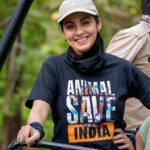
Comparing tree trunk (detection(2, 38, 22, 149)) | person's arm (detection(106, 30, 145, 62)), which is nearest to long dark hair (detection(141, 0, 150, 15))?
person's arm (detection(106, 30, 145, 62))

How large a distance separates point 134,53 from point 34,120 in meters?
0.91

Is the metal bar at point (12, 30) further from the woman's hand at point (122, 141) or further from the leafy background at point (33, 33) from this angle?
the leafy background at point (33, 33)

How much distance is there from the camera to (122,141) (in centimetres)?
331

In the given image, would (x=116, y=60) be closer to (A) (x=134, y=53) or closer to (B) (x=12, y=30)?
(A) (x=134, y=53)

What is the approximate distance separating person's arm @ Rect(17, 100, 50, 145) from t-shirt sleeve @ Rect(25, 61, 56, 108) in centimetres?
3

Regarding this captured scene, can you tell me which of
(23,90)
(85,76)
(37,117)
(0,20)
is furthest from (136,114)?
(23,90)

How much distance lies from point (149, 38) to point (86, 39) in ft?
2.18

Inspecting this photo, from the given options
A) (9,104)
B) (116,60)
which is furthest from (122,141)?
(9,104)

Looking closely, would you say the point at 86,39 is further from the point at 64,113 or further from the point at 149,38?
the point at 149,38

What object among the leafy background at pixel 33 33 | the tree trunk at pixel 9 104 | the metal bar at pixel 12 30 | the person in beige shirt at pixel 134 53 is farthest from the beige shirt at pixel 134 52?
the tree trunk at pixel 9 104

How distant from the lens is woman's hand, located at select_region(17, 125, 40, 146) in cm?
283

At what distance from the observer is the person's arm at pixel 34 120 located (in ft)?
9.32

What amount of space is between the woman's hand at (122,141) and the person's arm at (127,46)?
1.85 ft

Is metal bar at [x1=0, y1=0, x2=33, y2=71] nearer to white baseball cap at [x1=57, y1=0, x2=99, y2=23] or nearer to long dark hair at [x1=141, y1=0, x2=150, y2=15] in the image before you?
white baseball cap at [x1=57, y1=0, x2=99, y2=23]
